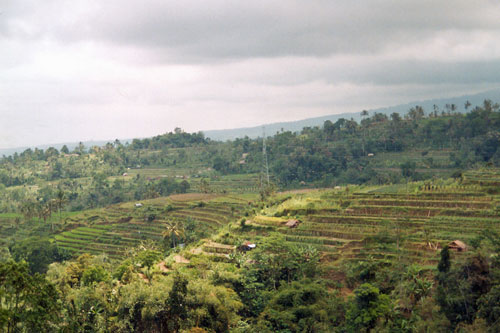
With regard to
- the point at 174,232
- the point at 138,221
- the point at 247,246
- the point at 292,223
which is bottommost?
the point at 138,221

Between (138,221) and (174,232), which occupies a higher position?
(174,232)

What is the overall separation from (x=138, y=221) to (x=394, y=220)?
29207 millimetres

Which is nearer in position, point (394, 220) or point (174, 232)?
point (394, 220)

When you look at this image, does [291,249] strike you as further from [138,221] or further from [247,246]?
[138,221]

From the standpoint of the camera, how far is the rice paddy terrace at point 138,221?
139 ft

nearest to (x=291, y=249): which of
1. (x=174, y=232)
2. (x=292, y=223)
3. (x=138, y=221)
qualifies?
(x=292, y=223)

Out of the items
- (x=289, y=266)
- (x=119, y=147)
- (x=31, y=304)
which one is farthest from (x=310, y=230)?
(x=119, y=147)

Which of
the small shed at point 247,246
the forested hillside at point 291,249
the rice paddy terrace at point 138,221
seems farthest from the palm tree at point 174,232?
the small shed at point 247,246

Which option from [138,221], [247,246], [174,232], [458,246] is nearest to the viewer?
[458,246]

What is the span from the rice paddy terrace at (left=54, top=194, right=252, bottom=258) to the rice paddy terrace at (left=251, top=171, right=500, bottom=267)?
9551 mm

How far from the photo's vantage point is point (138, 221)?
1876 inches

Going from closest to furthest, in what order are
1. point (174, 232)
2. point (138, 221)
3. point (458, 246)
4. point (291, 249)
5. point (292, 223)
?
point (458, 246)
point (291, 249)
point (292, 223)
point (174, 232)
point (138, 221)

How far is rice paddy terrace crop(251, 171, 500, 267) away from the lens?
24.3m

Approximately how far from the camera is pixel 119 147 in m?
89.9
